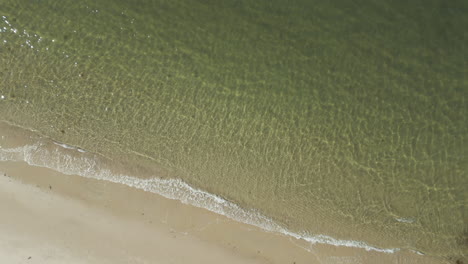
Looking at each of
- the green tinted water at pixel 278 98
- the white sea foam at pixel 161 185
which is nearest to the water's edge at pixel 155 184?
the white sea foam at pixel 161 185

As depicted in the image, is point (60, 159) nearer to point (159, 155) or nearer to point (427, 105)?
point (159, 155)

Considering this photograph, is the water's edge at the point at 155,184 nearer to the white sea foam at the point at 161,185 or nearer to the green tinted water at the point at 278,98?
the white sea foam at the point at 161,185

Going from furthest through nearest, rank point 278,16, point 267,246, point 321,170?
point 278,16, point 321,170, point 267,246

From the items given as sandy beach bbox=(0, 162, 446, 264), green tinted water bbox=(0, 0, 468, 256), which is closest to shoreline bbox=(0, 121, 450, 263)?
sandy beach bbox=(0, 162, 446, 264)

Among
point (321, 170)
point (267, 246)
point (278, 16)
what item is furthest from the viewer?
point (278, 16)

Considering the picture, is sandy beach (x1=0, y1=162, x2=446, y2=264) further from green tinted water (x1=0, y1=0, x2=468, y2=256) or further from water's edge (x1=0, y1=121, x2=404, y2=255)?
green tinted water (x1=0, y1=0, x2=468, y2=256)

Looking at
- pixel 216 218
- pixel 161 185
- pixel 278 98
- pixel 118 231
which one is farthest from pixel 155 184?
pixel 278 98

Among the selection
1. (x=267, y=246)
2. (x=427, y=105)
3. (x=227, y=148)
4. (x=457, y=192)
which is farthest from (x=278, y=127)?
(x=457, y=192)

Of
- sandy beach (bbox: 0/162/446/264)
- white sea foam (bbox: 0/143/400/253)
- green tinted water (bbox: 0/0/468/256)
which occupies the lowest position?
sandy beach (bbox: 0/162/446/264)
